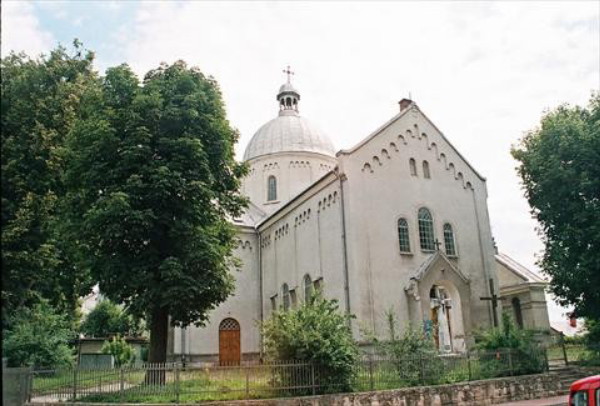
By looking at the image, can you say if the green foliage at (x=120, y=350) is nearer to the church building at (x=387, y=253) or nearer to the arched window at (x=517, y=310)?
the church building at (x=387, y=253)

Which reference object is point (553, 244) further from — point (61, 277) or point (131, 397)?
point (61, 277)

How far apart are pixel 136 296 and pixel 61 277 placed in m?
5.91

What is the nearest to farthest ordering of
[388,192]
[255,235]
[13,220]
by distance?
[13,220], [388,192], [255,235]

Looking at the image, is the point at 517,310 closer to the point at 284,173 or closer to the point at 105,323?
the point at 284,173

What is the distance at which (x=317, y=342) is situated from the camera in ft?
57.6

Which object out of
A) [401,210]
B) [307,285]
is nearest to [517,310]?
[401,210]

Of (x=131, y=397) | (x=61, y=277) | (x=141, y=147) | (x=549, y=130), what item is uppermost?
(x=549, y=130)

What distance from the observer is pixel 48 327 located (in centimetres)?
2792

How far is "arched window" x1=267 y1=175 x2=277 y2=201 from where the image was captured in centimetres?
4156

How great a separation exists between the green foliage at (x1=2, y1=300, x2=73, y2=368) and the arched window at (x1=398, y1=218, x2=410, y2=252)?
17.3 metres

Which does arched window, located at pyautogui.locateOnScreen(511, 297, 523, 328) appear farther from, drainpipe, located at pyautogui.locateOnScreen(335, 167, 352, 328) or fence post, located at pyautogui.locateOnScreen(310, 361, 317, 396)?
fence post, located at pyautogui.locateOnScreen(310, 361, 317, 396)

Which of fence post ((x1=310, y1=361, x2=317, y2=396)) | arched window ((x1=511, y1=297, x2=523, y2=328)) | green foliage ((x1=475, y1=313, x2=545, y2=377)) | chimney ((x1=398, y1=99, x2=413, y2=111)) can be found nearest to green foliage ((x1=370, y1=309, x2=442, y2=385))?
green foliage ((x1=475, y1=313, x2=545, y2=377))

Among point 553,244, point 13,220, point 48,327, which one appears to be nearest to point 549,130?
point 553,244

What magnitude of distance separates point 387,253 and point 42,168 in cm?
1598
